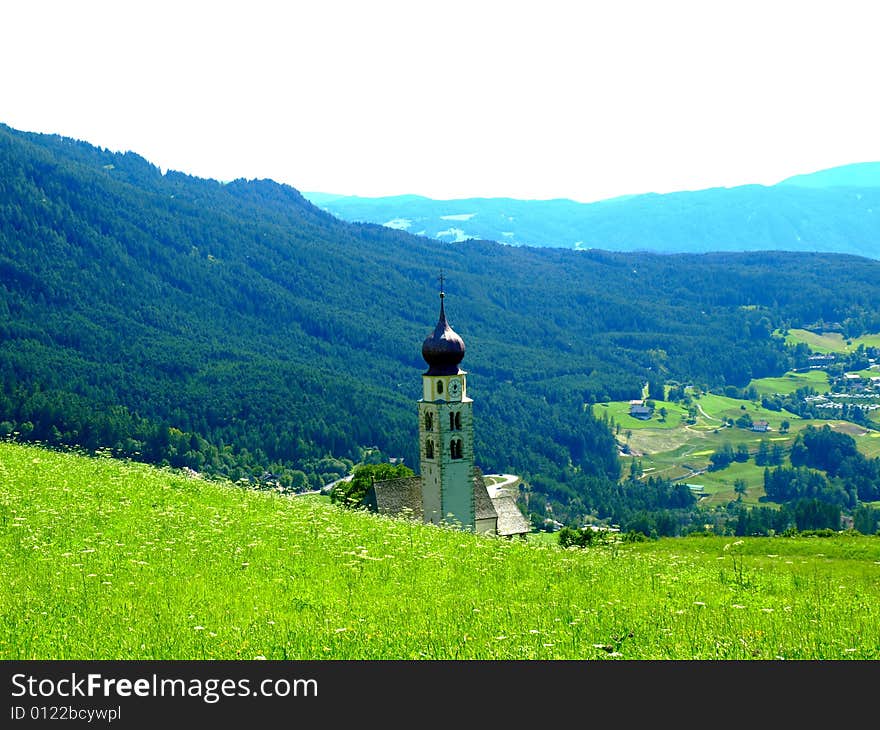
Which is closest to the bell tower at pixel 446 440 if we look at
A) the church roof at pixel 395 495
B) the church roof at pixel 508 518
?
the church roof at pixel 395 495

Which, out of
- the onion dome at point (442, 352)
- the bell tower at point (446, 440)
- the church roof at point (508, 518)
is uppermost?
the onion dome at point (442, 352)

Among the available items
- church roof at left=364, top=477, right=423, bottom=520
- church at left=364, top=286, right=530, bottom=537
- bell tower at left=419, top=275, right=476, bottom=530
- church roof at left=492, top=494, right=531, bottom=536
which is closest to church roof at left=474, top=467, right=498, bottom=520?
church roof at left=492, top=494, right=531, bottom=536

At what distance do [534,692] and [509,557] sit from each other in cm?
1072

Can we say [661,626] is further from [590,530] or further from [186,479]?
[590,530]

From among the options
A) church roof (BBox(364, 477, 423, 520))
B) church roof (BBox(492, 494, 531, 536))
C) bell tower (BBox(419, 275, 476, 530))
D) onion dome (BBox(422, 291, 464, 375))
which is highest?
onion dome (BBox(422, 291, 464, 375))

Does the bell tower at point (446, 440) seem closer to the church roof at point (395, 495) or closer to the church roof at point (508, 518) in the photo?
the church roof at point (395, 495)

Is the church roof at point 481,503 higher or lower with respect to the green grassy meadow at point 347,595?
lower

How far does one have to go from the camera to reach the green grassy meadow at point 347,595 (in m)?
16.2

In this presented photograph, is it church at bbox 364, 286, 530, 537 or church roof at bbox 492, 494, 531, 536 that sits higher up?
church at bbox 364, 286, 530, 537

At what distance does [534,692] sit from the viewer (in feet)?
46.1

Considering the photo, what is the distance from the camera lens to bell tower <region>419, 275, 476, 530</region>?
250 feet

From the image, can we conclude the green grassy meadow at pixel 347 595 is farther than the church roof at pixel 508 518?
No

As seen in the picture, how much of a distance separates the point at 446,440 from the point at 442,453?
1.07m

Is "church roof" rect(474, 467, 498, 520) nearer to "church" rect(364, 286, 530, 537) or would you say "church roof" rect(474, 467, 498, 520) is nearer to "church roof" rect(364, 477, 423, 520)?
"church" rect(364, 286, 530, 537)
